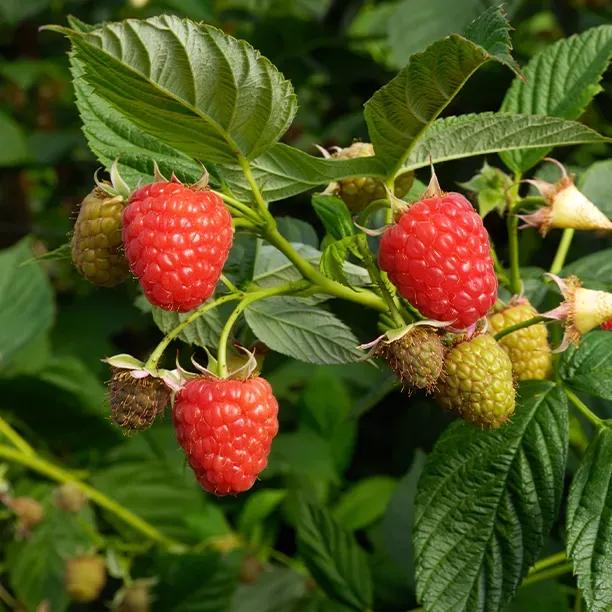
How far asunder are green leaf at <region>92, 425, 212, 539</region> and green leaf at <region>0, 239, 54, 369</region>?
25 cm

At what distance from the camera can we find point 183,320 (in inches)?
30.9

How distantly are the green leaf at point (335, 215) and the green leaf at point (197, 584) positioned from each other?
28.9 inches

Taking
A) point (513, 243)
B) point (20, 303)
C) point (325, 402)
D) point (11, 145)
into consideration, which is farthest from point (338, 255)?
point (11, 145)

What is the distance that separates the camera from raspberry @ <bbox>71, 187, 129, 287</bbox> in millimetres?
701

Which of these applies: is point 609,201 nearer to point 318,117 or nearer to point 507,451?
point 507,451

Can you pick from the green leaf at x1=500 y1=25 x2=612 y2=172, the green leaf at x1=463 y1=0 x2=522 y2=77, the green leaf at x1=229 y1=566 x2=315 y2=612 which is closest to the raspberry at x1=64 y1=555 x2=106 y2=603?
the green leaf at x1=229 y1=566 x2=315 y2=612

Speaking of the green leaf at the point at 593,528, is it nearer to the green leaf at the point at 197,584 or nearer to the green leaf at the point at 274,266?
the green leaf at the point at 274,266

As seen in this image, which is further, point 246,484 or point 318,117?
point 318,117

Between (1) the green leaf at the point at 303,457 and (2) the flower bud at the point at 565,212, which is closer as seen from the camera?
(2) the flower bud at the point at 565,212

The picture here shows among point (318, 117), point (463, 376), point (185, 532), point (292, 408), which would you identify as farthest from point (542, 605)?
point (318, 117)

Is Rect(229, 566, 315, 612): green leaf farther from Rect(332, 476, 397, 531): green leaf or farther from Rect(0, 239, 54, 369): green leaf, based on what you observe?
Rect(0, 239, 54, 369): green leaf

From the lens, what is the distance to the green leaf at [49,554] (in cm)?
139

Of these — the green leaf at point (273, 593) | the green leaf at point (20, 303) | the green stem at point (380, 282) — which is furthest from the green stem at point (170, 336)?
the green leaf at point (20, 303)

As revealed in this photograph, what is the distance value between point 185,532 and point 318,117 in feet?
3.34
